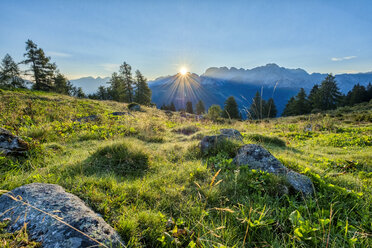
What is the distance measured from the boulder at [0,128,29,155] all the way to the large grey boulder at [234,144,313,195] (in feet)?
17.2

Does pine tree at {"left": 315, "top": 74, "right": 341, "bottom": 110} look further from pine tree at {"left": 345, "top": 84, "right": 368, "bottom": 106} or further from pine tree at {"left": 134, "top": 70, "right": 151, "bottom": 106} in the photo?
pine tree at {"left": 134, "top": 70, "right": 151, "bottom": 106}

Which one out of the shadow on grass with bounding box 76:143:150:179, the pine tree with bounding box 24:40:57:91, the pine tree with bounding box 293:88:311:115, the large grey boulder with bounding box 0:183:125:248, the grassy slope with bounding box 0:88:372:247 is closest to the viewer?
the large grey boulder with bounding box 0:183:125:248

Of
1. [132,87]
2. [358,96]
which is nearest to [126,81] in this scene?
[132,87]

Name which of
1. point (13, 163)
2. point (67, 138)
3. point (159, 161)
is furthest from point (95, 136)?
point (159, 161)

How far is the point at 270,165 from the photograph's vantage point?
3363 millimetres

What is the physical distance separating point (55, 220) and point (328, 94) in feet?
208

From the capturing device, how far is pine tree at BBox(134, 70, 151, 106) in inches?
1806

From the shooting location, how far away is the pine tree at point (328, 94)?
4641 cm

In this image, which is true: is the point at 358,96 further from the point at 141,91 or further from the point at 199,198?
the point at 199,198

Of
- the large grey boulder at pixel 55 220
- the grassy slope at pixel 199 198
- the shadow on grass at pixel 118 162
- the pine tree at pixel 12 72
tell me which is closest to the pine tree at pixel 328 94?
the grassy slope at pixel 199 198

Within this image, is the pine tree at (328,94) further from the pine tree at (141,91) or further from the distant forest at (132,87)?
the pine tree at (141,91)

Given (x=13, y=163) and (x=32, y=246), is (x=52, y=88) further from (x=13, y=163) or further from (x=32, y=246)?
(x=32, y=246)

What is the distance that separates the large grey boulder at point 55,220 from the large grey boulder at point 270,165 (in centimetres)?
286

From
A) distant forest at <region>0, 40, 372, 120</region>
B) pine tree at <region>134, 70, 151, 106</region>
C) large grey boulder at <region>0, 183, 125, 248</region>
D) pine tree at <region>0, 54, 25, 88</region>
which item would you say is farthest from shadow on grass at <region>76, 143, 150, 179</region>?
pine tree at <region>0, 54, 25, 88</region>
